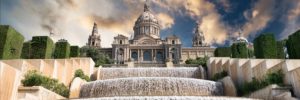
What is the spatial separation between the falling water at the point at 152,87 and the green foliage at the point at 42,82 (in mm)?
1258

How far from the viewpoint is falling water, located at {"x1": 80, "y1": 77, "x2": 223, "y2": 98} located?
18266mm

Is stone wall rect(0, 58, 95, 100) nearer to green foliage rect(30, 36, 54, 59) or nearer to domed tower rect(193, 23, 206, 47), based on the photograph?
green foliage rect(30, 36, 54, 59)

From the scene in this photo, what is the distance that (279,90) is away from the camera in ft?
47.6

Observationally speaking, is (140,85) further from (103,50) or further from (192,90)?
(103,50)

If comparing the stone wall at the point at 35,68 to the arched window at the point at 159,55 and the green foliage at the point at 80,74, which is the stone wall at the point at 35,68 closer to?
the green foliage at the point at 80,74

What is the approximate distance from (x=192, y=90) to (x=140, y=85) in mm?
2470

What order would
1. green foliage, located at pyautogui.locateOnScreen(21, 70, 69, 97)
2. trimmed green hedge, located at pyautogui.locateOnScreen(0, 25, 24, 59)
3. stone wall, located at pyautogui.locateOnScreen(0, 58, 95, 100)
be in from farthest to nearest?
trimmed green hedge, located at pyautogui.locateOnScreen(0, 25, 24, 59) < green foliage, located at pyautogui.locateOnScreen(21, 70, 69, 97) < stone wall, located at pyautogui.locateOnScreen(0, 58, 95, 100)

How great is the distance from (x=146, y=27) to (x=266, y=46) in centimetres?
8545

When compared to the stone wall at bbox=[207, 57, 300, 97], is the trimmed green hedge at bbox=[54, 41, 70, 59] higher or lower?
higher

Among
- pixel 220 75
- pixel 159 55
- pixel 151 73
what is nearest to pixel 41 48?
pixel 151 73

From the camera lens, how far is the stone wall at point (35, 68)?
1236cm

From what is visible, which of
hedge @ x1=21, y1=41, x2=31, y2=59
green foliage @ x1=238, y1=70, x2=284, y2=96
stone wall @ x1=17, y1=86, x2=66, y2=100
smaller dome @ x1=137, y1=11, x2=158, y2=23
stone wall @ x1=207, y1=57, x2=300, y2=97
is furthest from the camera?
smaller dome @ x1=137, y1=11, x2=158, y2=23

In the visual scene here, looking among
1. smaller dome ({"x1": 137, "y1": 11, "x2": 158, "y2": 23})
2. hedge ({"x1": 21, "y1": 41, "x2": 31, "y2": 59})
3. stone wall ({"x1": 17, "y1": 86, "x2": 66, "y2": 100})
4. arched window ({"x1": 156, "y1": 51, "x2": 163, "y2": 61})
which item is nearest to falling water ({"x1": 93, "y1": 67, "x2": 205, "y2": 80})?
hedge ({"x1": 21, "y1": 41, "x2": 31, "y2": 59})

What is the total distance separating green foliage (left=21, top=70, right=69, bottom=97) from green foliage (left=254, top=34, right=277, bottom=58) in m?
12.8
